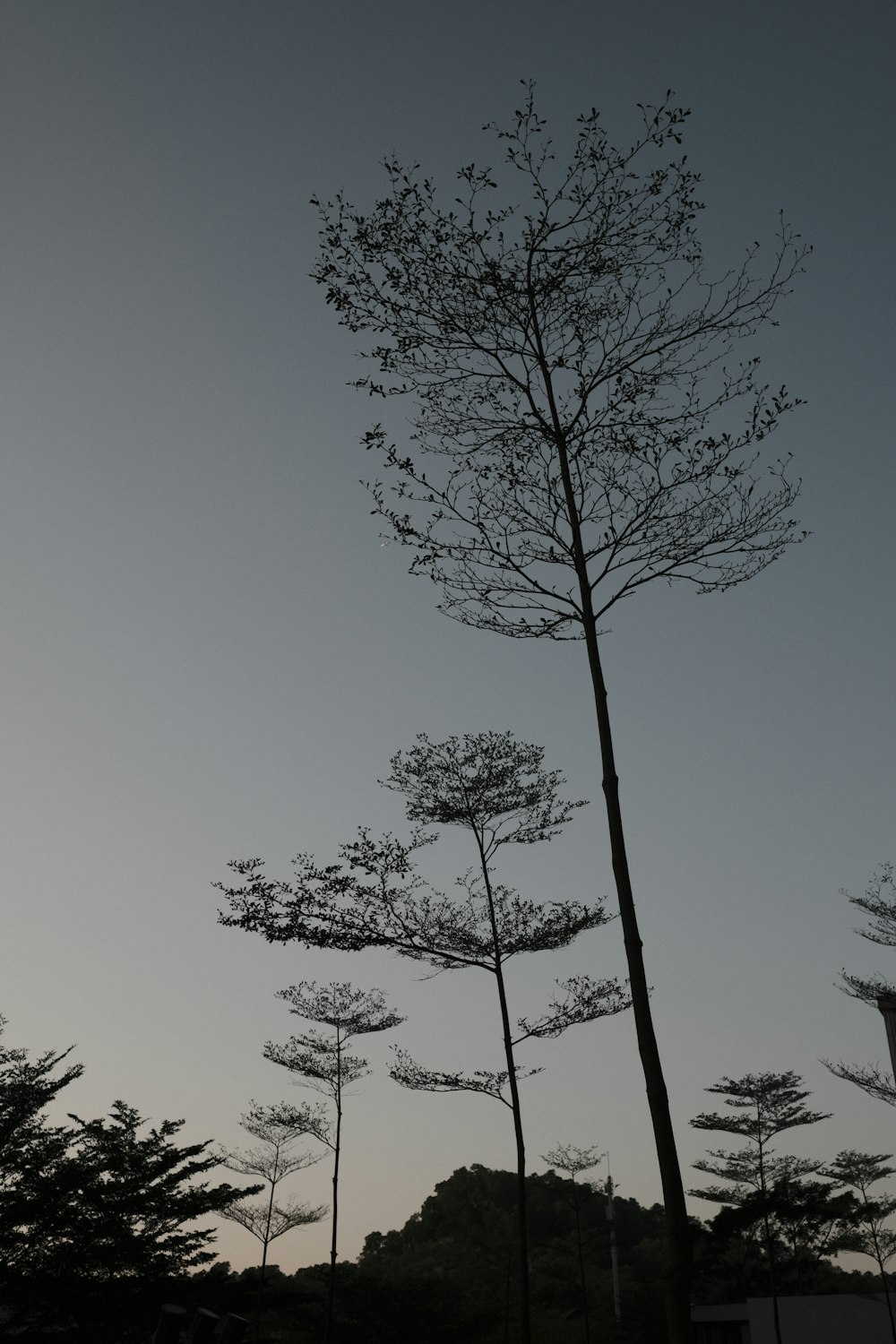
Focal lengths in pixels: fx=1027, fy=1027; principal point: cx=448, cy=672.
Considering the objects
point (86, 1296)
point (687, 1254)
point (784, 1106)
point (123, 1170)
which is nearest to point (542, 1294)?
point (784, 1106)

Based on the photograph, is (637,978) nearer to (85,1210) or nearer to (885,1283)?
(85,1210)

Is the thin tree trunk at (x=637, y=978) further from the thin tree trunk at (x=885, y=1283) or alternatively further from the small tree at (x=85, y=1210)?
the thin tree trunk at (x=885, y=1283)

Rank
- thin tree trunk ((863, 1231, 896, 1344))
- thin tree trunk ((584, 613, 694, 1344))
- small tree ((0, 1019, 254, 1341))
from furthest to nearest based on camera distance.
Answer: 1. thin tree trunk ((863, 1231, 896, 1344))
2. small tree ((0, 1019, 254, 1341))
3. thin tree trunk ((584, 613, 694, 1344))

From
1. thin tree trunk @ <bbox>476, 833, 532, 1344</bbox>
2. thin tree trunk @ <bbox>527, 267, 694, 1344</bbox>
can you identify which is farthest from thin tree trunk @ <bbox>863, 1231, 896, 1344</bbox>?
thin tree trunk @ <bbox>527, 267, 694, 1344</bbox>

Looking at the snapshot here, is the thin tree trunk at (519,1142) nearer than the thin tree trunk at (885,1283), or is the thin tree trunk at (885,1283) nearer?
the thin tree trunk at (519,1142)

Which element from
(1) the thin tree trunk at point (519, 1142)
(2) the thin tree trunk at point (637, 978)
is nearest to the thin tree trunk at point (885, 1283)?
(1) the thin tree trunk at point (519, 1142)

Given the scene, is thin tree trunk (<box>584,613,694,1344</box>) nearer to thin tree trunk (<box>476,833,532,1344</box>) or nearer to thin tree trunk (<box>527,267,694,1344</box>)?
thin tree trunk (<box>527,267,694,1344</box>)

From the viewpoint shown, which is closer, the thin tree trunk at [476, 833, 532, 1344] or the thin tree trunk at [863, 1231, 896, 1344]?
the thin tree trunk at [476, 833, 532, 1344]

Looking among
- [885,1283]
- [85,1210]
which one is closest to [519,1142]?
[85,1210]

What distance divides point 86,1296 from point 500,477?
13.3m

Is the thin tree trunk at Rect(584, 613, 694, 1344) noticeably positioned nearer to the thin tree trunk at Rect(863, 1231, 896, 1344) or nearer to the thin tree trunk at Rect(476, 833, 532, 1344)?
the thin tree trunk at Rect(476, 833, 532, 1344)

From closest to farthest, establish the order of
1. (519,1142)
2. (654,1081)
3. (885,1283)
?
(654,1081) → (519,1142) → (885,1283)

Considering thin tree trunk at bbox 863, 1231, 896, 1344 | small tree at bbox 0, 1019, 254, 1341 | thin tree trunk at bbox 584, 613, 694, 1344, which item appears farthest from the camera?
thin tree trunk at bbox 863, 1231, 896, 1344

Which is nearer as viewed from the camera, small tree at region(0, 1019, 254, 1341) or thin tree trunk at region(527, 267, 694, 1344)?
thin tree trunk at region(527, 267, 694, 1344)
